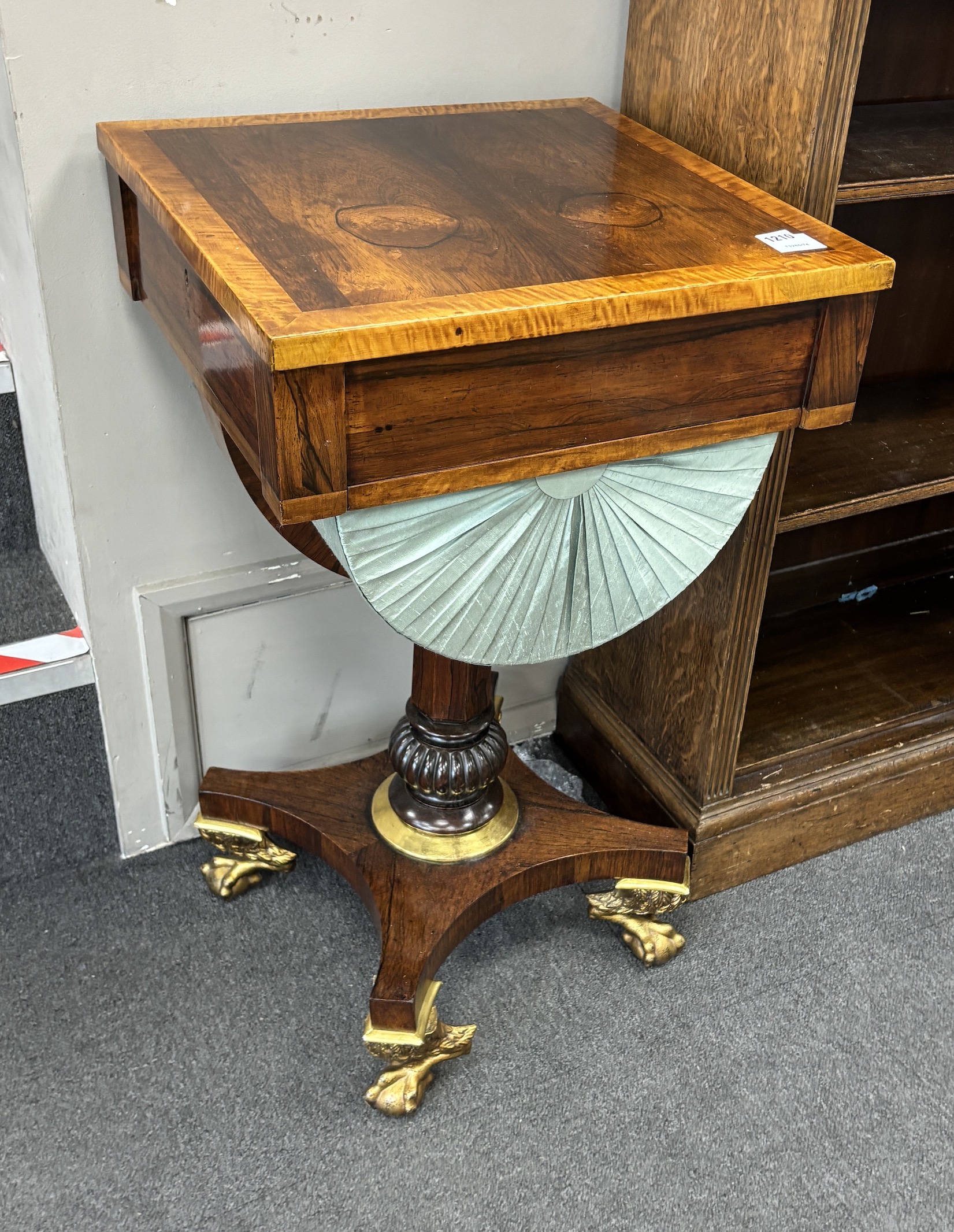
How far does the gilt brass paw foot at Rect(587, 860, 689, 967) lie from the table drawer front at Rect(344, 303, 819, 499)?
2.40 ft

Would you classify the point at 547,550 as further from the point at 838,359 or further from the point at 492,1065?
the point at 492,1065

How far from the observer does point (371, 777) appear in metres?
1.72

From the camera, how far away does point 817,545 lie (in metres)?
2.16

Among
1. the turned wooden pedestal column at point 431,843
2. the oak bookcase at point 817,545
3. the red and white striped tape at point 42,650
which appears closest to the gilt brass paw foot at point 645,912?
the turned wooden pedestal column at point 431,843

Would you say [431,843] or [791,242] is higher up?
[791,242]

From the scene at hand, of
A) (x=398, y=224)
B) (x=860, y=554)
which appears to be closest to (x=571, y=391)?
(x=398, y=224)

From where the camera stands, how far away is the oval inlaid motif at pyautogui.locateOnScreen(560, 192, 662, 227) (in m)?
1.19

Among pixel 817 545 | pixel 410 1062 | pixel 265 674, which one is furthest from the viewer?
pixel 817 545

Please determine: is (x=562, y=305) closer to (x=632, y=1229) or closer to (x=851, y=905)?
(x=632, y=1229)

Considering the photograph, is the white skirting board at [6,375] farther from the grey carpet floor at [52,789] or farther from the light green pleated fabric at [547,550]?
the light green pleated fabric at [547,550]

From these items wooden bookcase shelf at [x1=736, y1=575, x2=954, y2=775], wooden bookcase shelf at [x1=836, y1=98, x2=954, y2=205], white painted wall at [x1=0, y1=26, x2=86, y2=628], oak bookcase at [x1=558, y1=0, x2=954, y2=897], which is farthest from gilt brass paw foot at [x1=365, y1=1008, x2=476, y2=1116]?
wooden bookcase shelf at [x1=836, y1=98, x2=954, y2=205]

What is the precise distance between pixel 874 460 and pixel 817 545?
1.59ft

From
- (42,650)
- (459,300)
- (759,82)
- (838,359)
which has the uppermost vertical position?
(759,82)

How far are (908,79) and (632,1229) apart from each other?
1.59m
